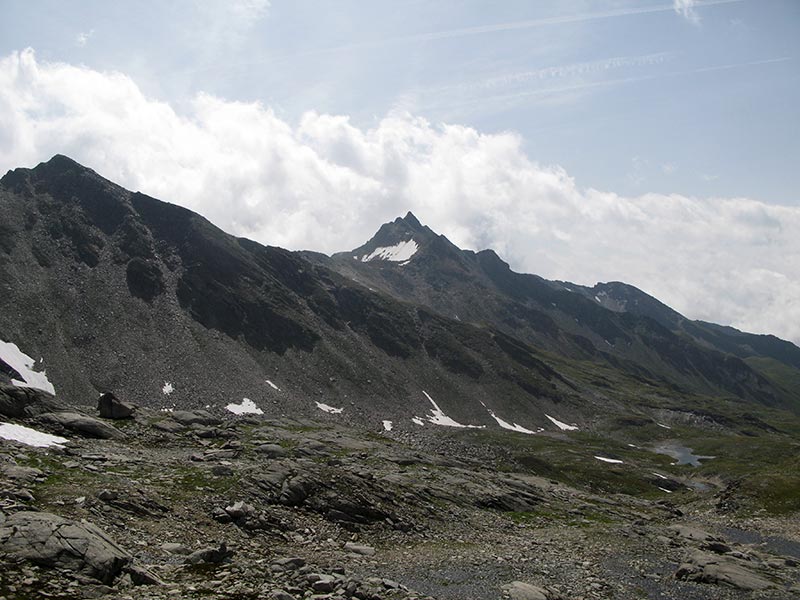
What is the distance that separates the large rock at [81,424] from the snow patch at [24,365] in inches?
3336

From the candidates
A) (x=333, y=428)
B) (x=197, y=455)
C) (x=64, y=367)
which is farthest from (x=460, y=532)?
(x=64, y=367)

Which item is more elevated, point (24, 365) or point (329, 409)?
point (24, 365)

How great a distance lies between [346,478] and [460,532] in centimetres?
1073

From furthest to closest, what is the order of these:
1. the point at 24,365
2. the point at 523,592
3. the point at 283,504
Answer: the point at 24,365 → the point at 283,504 → the point at 523,592

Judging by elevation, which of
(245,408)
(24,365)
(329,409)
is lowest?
(245,408)

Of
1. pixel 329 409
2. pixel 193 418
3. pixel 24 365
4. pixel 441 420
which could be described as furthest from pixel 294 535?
pixel 441 420

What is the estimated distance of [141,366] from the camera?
146 meters

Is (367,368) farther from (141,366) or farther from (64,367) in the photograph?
(64,367)

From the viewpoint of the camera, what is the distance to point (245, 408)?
142875 millimetres

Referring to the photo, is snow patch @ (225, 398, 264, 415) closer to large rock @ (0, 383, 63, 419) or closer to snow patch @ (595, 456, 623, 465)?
large rock @ (0, 383, 63, 419)

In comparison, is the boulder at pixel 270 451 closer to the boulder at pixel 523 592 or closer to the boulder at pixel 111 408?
the boulder at pixel 111 408

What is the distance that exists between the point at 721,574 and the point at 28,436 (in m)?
51.4

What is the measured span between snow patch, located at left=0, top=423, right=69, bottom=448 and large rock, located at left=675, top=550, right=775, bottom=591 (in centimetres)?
4686

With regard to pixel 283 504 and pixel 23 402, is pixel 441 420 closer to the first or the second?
pixel 23 402
